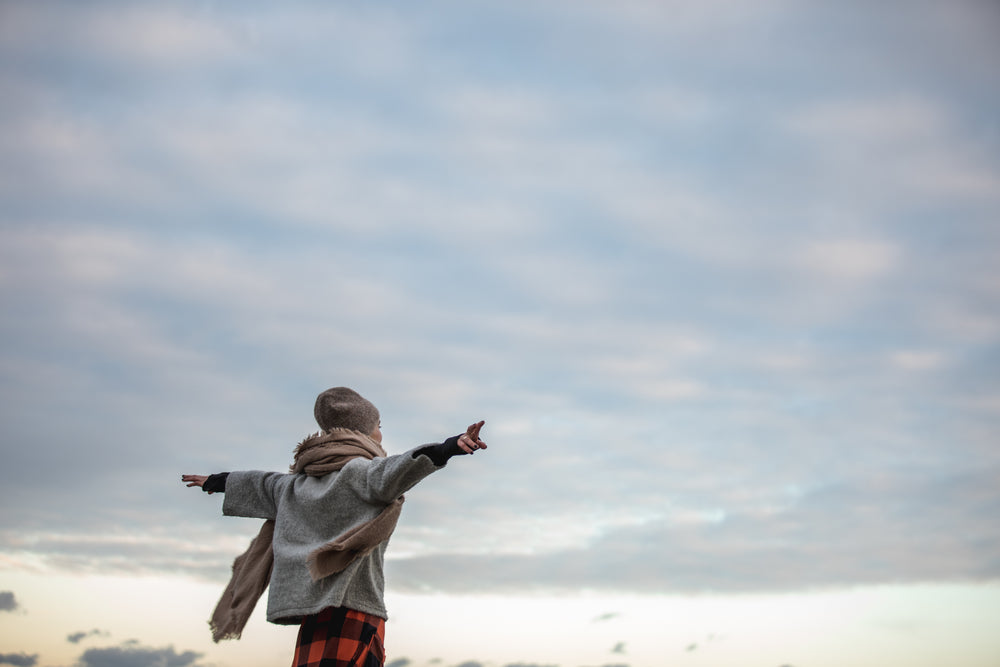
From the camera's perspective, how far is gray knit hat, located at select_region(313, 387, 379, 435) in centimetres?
657

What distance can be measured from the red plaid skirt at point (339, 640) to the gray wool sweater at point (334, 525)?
0.08 m

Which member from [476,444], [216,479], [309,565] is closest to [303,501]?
[309,565]

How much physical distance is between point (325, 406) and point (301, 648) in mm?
1631

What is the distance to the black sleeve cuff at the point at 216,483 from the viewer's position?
7.08 m

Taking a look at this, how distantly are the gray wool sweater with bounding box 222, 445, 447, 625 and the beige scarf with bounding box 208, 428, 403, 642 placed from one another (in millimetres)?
84

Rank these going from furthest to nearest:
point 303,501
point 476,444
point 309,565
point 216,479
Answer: point 216,479 < point 303,501 < point 309,565 < point 476,444

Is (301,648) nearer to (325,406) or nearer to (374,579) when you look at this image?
(374,579)

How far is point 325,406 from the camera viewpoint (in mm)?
6590

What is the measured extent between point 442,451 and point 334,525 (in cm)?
116

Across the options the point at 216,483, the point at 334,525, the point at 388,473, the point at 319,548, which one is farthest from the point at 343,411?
the point at 216,483

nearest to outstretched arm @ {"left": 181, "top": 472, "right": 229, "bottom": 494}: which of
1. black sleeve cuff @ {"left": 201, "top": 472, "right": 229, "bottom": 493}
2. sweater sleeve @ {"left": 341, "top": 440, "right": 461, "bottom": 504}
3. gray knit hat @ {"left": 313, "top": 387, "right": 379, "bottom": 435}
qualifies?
black sleeve cuff @ {"left": 201, "top": 472, "right": 229, "bottom": 493}

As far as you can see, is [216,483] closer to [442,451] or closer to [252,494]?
[252,494]

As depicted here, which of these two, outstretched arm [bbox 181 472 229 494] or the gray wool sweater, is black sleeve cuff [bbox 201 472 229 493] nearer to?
outstretched arm [bbox 181 472 229 494]

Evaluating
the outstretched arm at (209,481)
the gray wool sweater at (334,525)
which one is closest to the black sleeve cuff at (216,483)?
the outstretched arm at (209,481)
